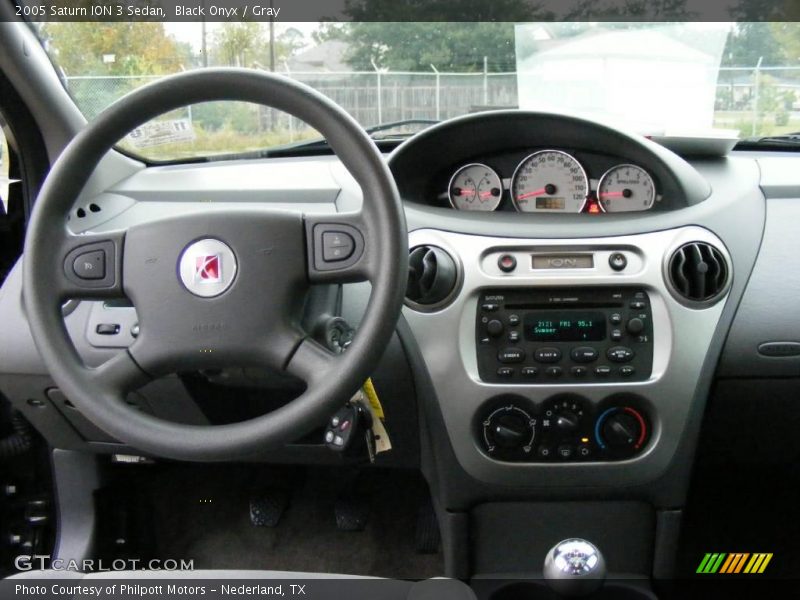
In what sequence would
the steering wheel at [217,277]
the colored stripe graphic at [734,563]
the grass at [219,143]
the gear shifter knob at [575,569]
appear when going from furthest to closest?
the colored stripe graphic at [734,563], the grass at [219,143], the gear shifter knob at [575,569], the steering wheel at [217,277]

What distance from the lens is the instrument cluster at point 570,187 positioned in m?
1.88

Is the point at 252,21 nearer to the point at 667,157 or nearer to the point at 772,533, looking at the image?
the point at 667,157

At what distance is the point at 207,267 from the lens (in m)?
1.34

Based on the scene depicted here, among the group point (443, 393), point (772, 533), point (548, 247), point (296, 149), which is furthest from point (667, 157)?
point (772, 533)

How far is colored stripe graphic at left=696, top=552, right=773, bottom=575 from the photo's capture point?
2.19 metres

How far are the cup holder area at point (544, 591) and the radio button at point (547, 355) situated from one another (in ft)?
1.91

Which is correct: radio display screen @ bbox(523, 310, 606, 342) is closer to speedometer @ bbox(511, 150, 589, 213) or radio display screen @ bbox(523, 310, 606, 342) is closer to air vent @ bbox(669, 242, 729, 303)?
air vent @ bbox(669, 242, 729, 303)

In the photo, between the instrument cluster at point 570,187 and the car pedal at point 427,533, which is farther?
the car pedal at point 427,533

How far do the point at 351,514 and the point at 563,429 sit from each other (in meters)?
0.91

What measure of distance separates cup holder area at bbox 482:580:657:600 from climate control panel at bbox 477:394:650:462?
13.8 inches

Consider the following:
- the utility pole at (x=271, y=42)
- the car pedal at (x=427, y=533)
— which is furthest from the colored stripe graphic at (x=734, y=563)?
the utility pole at (x=271, y=42)

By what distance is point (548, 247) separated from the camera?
176cm

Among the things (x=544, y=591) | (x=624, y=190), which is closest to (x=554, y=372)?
(x=624, y=190)

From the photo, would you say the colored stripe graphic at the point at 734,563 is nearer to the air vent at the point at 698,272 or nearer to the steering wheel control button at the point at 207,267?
the air vent at the point at 698,272
